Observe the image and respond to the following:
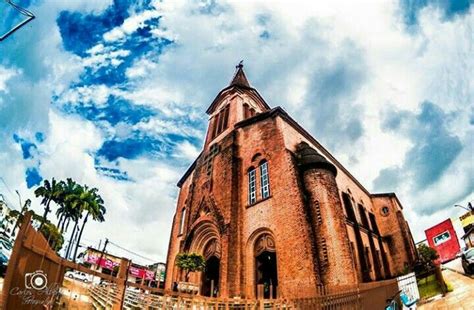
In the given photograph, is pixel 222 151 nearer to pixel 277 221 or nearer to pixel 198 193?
pixel 198 193

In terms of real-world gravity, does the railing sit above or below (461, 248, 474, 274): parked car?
below

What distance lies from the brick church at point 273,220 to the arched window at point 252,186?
0.25 feet

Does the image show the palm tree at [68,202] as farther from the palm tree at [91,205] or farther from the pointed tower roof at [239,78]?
the pointed tower roof at [239,78]

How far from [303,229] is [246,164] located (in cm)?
676

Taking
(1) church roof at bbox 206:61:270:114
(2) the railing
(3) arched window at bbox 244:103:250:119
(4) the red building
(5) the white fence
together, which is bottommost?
(2) the railing

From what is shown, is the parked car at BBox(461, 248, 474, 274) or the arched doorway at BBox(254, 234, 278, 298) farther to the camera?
the arched doorway at BBox(254, 234, 278, 298)

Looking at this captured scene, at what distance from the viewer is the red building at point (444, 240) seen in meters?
25.0

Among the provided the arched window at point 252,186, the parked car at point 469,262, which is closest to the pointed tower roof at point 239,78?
the arched window at point 252,186

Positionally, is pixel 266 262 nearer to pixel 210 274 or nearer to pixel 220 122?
pixel 210 274

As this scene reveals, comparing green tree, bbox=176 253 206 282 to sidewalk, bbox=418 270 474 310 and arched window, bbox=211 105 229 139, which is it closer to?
sidewalk, bbox=418 270 474 310

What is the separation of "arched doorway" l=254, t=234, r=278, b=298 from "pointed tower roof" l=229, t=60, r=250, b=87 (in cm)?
1574

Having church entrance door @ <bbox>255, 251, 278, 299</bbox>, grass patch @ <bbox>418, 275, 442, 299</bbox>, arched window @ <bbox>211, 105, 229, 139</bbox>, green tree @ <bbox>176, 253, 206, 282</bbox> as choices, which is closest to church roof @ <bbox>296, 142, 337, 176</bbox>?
church entrance door @ <bbox>255, 251, 278, 299</bbox>

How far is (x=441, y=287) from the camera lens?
11.2m

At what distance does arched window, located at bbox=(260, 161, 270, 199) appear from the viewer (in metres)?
16.2
